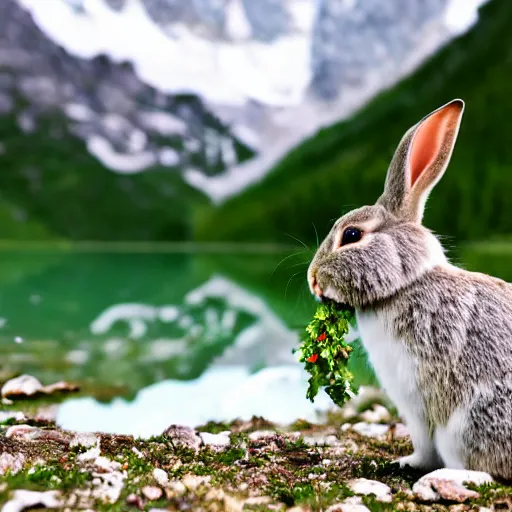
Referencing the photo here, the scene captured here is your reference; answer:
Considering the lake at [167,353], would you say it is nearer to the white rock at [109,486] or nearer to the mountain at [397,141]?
the white rock at [109,486]

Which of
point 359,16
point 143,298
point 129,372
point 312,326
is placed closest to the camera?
point 312,326

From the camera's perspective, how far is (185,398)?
22.4ft

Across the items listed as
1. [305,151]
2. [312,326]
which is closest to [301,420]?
[312,326]

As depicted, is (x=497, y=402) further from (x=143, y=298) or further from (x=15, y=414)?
(x=143, y=298)

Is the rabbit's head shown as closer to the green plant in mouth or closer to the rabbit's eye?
the rabbit's eye

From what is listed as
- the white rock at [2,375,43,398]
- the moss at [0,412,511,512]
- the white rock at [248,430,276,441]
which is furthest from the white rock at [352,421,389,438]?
the white rock at [2,375,43,398]

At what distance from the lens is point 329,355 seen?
4453 mm

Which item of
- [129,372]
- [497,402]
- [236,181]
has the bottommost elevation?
[497,402]

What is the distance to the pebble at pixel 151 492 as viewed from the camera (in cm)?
353

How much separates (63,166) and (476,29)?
465 ft

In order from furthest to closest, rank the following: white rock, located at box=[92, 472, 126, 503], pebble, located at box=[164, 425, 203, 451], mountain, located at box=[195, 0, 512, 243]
Answer: 1. mountain, located at box=[195, 0, 512, 243]
2. pebble, located at box=[164, 425, 203, 451]
3. white rock, located at box=[92, 472, 126, 503]

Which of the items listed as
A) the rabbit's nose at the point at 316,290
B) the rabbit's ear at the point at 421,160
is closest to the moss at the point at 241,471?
the rabbit's nose at the point at 316,290

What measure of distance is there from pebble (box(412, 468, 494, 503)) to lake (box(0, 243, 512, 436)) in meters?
1.28

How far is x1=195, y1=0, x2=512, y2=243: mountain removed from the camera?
8819 centimetres
